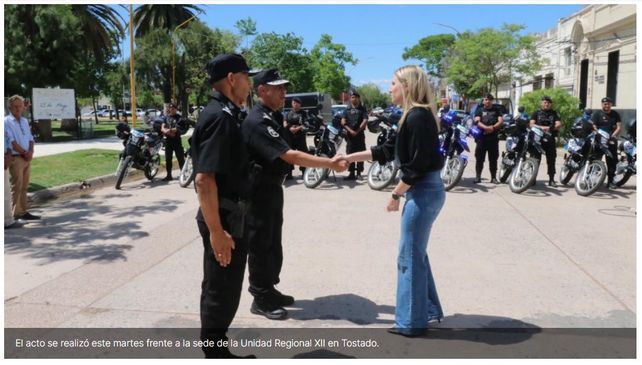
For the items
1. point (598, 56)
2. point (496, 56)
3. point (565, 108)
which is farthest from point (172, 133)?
point (496, 56)

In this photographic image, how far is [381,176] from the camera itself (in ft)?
34.2

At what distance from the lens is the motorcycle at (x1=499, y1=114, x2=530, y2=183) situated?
10539mm

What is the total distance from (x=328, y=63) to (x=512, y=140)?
52.2 meters

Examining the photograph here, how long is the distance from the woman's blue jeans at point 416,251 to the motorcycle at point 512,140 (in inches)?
293

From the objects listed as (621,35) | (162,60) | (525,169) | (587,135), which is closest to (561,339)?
(525,169)

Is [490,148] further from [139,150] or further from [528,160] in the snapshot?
[139,150]

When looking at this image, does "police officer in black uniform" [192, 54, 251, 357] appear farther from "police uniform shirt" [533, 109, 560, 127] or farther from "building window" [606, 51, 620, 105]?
"building window" [606, 51, 620, 105]

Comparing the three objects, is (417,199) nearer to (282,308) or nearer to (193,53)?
(282,308)

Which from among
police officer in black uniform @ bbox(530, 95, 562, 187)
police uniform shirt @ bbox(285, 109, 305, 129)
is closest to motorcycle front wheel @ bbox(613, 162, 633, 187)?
police officer in black uniform @ bbox(530, 95, 562, 187)

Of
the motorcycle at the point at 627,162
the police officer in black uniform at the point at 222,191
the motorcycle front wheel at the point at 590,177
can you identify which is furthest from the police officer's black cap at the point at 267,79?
→ the motorcycle at the point at 627,162

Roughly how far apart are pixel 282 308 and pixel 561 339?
1910mm

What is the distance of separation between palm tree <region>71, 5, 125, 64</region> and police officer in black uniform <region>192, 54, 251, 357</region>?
25.2 m

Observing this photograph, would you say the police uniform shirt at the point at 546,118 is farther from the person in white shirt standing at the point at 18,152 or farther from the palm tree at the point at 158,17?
the palm tree at the point at 158,17

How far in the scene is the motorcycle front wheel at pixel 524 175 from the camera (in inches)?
384
